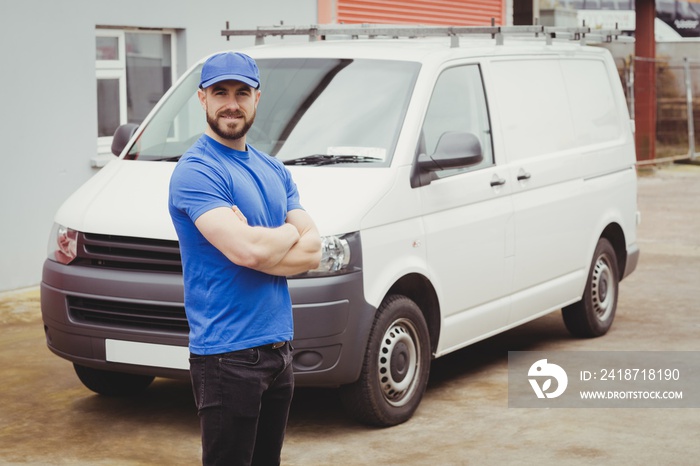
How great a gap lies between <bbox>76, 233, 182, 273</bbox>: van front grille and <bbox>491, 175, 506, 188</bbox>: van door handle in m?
2.14

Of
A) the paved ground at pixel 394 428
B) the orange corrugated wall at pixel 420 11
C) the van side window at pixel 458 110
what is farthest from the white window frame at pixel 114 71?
the van side window at pixel 458 110

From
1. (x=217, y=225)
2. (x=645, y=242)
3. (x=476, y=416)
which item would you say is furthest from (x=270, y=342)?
(x=645, y=242)

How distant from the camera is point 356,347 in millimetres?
6215

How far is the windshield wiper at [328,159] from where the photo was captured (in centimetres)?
673

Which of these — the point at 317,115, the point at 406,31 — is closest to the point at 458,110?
the point at 317,115

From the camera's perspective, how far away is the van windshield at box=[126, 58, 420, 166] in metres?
6.84

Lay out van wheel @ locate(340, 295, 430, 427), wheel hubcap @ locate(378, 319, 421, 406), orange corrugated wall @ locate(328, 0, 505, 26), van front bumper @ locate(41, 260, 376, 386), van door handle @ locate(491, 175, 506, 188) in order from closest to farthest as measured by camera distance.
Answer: van front bumper @ locate(41, 260, 376, 386)
van wheel @ locate(340, 295, 430, 427)
wheel hubcap @ locate(378, 319, 421, 406)
van door handle @ locate(491, 175, 506, 188)
orange corrugated wall @ locate(328, 0, 505, 26)

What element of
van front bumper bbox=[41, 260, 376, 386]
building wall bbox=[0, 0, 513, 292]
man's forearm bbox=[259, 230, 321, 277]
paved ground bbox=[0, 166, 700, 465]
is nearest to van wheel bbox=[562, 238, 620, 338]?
paved ground bbox=[0, 166, 700, 465]

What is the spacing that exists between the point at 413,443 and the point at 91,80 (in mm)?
6249

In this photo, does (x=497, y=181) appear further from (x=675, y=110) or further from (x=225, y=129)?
(x=675, y=110)

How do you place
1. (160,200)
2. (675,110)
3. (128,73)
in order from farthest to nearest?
(675,110) → (128,73) → (160,200)

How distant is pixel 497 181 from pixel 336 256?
1701 millimetres

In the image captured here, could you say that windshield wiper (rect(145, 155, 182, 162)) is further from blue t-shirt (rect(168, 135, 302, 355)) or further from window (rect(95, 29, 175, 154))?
window (rect(95, 29, 175, 154))

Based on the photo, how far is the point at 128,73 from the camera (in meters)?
12.2
